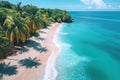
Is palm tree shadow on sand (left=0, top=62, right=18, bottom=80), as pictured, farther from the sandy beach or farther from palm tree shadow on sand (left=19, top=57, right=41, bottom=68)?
palm tree shadow on sand (left=19, top=57, right=41, bottom=68)

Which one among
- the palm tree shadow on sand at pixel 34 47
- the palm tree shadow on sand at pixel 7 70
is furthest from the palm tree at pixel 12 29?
the palm tree shadow on sand at pixel 7 70

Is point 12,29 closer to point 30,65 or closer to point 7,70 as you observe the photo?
point 30,65

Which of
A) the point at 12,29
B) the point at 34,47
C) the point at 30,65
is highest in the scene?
the point at 12,29

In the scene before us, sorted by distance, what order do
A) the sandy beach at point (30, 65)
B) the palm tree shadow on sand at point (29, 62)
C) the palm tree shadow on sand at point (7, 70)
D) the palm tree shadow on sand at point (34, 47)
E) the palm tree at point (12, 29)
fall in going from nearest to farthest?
the palm tree shadow on sand at point (7, 70)
the sandy beach at point (30, 65)
the palm tree shadow on sand at point (29, 62)
the palm tree at point (12, 29)
the palm tree shadow on sand at point (34, 47)

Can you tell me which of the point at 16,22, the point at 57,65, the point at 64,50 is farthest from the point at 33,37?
the point at 57,65

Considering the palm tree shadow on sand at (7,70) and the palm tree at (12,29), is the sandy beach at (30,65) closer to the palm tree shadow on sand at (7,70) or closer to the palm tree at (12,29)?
the palm tree shadow on sand at (7,70)

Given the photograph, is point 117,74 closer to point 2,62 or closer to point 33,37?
point 2,62

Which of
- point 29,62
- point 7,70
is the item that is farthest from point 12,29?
point 7,70

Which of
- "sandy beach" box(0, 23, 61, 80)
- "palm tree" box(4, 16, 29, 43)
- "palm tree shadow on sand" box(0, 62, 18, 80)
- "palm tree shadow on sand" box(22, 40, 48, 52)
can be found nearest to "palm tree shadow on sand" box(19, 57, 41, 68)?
"sandy beach" box(0, 23, 61, 80)
